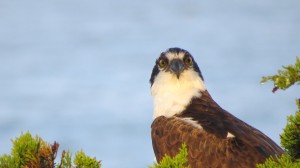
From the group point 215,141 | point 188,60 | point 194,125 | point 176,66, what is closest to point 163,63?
point 176,66

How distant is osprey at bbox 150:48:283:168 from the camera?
23.5ft

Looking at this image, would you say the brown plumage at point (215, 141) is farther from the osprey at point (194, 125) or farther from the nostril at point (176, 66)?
the nostril at point (176, 66)

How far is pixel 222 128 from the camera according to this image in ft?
25.1

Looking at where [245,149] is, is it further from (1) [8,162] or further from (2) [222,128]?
(1) [8,162]

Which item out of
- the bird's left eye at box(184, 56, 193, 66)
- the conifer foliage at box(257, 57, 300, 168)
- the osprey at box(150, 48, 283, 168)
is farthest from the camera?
the bird's left eye at box(184, 56, 193, 66)

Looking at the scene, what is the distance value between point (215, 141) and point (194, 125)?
0.58 m

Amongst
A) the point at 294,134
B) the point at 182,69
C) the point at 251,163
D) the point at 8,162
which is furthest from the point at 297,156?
the point at 182,69

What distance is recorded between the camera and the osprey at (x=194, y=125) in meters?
7.18

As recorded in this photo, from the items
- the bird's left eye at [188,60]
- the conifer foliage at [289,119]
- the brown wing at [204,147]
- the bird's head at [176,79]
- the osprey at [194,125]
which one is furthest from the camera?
the bird's left eye at [188,60]

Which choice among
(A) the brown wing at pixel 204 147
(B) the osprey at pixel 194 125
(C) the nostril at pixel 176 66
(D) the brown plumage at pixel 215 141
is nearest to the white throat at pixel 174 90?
(B) the osprey at pixel 194 125

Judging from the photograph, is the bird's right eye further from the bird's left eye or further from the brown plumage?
the brown plumage

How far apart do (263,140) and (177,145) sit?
1.25 meters

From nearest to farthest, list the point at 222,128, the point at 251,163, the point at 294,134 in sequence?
the point at 294,134
the point at 251,163
the point at 222,128

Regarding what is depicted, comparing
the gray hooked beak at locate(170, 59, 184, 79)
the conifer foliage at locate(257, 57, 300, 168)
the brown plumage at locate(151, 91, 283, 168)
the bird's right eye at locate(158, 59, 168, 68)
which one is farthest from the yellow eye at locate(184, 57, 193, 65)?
the conifer foliage at locate(257, 57, 300, 168)
